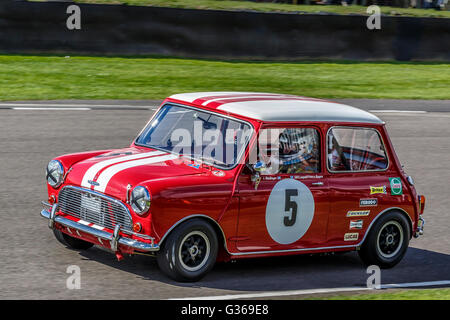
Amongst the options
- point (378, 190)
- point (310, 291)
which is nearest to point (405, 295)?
point (310, 291)

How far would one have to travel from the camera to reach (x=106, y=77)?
723 inches

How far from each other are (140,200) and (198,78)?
41.2 ft

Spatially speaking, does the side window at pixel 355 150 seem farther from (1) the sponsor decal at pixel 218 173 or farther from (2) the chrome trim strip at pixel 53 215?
(2) the chrome trim strip at pixel 53 215

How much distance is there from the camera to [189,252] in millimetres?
6727

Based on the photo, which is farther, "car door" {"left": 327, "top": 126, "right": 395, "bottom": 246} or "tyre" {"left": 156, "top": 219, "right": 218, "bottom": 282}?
"car door" {"left": 327, "top": 126, "right": 395, "bottom": 246}

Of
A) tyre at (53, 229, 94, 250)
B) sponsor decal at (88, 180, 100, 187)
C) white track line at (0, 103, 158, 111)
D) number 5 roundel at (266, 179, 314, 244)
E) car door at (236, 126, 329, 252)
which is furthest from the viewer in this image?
white track line at (0, 103, 158, 111)

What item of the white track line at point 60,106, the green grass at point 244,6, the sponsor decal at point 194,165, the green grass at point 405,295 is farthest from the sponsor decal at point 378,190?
the green grass at point 244,6

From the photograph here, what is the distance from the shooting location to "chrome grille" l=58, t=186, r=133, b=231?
22.1 feet

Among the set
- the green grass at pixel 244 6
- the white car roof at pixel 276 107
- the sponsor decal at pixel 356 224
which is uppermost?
the green grass at pixel 244 6

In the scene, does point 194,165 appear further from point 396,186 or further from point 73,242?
point 396,186

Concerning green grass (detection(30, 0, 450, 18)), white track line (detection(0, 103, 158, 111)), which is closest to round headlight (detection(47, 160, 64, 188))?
white track line (detection(0, 103, 158, 111))

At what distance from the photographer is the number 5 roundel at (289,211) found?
714cm

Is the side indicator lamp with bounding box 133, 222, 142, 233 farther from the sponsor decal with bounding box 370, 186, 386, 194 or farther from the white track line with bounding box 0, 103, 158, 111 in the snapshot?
the white track line with bounding box 0, 103, 158, 111

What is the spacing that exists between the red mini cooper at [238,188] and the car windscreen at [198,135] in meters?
0.01
